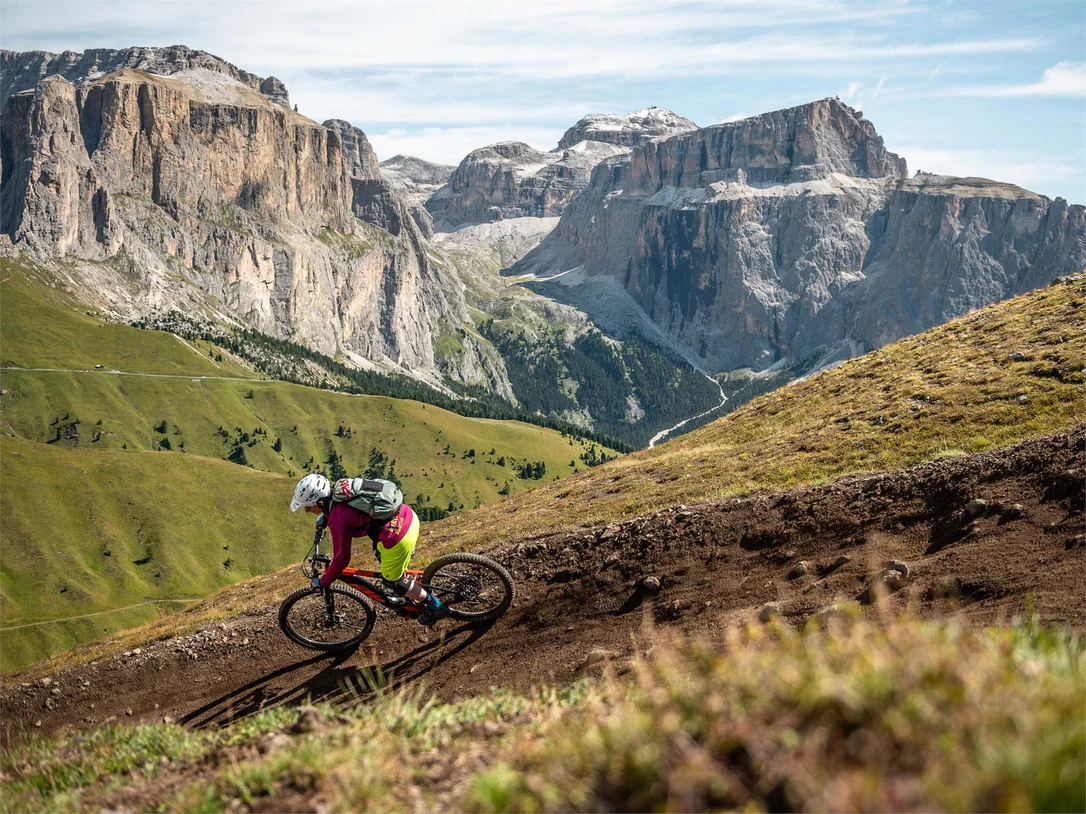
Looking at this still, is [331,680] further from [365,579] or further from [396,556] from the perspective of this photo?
[396,556]

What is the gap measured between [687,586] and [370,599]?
7191 millimetres

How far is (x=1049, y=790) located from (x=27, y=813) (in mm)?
10006

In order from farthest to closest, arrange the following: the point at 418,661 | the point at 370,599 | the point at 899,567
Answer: the point at 370,599 < the point at 418,661 < the point at 899,567

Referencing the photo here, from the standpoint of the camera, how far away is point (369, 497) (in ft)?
54.5

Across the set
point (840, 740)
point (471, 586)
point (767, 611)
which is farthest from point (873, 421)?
point (840, 740)

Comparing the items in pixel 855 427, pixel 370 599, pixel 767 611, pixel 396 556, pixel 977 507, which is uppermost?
pixel 855 427

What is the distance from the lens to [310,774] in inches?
299

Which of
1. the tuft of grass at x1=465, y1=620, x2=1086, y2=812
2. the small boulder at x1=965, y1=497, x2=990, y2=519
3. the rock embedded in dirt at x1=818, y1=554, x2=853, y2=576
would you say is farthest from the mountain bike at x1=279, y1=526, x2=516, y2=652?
the tuft of grass at x1=465, y1=620, x2=1086, y2=812

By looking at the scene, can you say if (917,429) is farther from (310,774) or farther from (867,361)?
(310,774)

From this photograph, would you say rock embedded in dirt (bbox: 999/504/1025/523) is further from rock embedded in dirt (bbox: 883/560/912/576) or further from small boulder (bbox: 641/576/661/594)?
small boulder (bbox: 641/576/661/594)

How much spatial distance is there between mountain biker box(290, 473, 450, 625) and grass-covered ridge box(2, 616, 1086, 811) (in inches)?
333

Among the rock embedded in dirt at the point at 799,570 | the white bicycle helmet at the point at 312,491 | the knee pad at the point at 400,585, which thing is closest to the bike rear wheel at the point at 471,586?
the knee pad at the point at 400,585

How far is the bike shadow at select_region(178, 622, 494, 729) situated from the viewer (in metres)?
17.3

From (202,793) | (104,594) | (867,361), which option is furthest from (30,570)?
(202,793)
